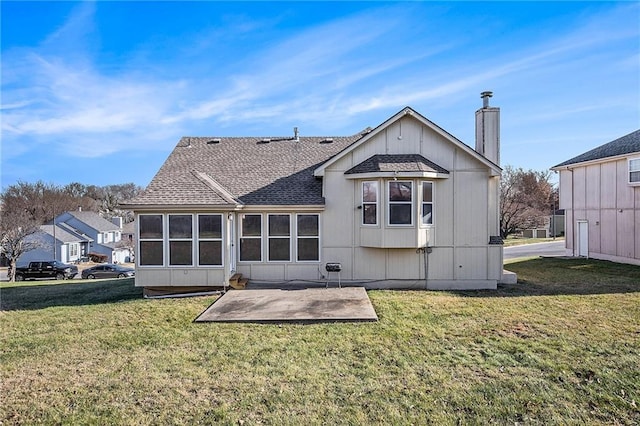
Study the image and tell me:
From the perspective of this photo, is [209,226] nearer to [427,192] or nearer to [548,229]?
[427,192]

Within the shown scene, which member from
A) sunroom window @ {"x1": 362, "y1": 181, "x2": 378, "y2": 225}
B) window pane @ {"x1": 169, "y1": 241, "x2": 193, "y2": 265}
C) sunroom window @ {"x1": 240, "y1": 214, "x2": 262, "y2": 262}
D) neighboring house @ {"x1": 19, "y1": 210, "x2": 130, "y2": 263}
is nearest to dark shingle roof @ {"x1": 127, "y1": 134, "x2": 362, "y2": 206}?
sunroom window @ {"x1": 240, "y1": 214, "x2": 262, "y2": 262}

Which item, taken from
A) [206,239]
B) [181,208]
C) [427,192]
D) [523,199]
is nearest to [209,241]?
[206,239]

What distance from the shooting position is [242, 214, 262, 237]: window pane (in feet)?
41.4

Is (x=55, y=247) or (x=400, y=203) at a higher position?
(x=400, y=203)

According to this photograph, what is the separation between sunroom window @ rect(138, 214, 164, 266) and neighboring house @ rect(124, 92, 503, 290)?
6 cm

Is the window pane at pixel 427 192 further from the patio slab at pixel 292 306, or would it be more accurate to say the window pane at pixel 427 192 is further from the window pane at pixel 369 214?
the patio slab at pixel 292 306

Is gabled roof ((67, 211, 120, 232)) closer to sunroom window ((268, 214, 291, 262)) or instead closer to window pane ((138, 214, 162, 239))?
window pane ((138, 214, 162, 239))

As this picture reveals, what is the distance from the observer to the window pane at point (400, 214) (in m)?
11.8

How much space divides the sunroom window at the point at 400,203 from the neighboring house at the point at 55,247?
40.6 metres

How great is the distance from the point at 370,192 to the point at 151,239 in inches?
278

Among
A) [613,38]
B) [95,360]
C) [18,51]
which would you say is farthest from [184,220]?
[613,38]

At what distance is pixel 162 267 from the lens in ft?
37.3

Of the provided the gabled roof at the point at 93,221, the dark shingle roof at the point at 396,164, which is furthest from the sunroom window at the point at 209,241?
the gabled roof at the point at 93,221

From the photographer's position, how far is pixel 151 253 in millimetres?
11398
